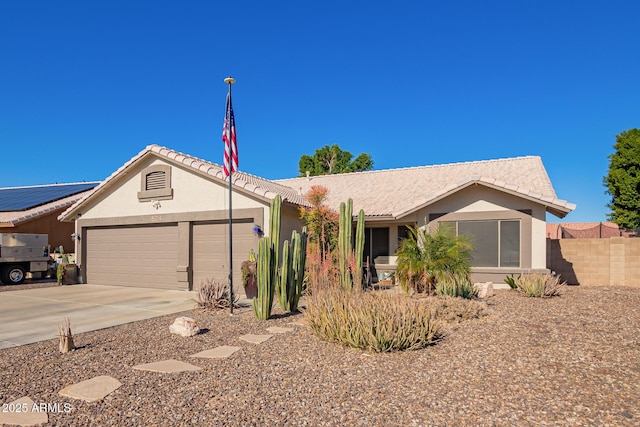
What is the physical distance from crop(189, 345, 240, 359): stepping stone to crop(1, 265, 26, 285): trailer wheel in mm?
15733

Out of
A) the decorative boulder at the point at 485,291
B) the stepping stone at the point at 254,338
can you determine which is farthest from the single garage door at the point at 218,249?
the decorative boulder at the point at 485,291

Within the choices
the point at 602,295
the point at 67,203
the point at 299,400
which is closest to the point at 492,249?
the point at 602,295

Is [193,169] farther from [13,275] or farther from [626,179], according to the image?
[626,179]

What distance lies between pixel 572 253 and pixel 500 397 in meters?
14.0

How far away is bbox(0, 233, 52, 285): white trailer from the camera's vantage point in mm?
17766

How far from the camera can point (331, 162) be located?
145ft

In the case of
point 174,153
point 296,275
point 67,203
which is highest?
point 174,153

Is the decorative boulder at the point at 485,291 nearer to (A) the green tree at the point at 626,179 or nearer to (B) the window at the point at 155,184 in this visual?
(B) the window at the point at 155,184

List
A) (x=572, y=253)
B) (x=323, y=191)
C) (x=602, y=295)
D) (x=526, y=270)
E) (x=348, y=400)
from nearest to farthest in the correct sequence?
1. (x=348, y=400)
2. (x=602, y=295)
3. (x=526, y=270)
4. (x=323, y=191)
5. (x=572, y=253)

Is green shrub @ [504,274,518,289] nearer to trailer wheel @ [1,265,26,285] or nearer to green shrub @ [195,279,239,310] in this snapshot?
green shrub @ [195,279,239,310]

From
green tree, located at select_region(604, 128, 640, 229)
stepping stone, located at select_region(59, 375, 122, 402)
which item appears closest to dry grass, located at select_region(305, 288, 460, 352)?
stepping stone, located at select_region(59, 375, 122, 402)

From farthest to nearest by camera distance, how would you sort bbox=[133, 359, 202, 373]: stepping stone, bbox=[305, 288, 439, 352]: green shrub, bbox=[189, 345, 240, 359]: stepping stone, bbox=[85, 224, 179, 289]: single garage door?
bbox=[85, 224, 179, 289]: single garage door, bbox=[305, 288, 439, 352]: green shrub, bbox=[189, 345, 240, 359]: stepping stone, bbox=[133, 359, 202, 373]: stepping stone

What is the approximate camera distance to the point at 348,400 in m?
4.56

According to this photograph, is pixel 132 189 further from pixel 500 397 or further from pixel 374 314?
pixel 500 397
